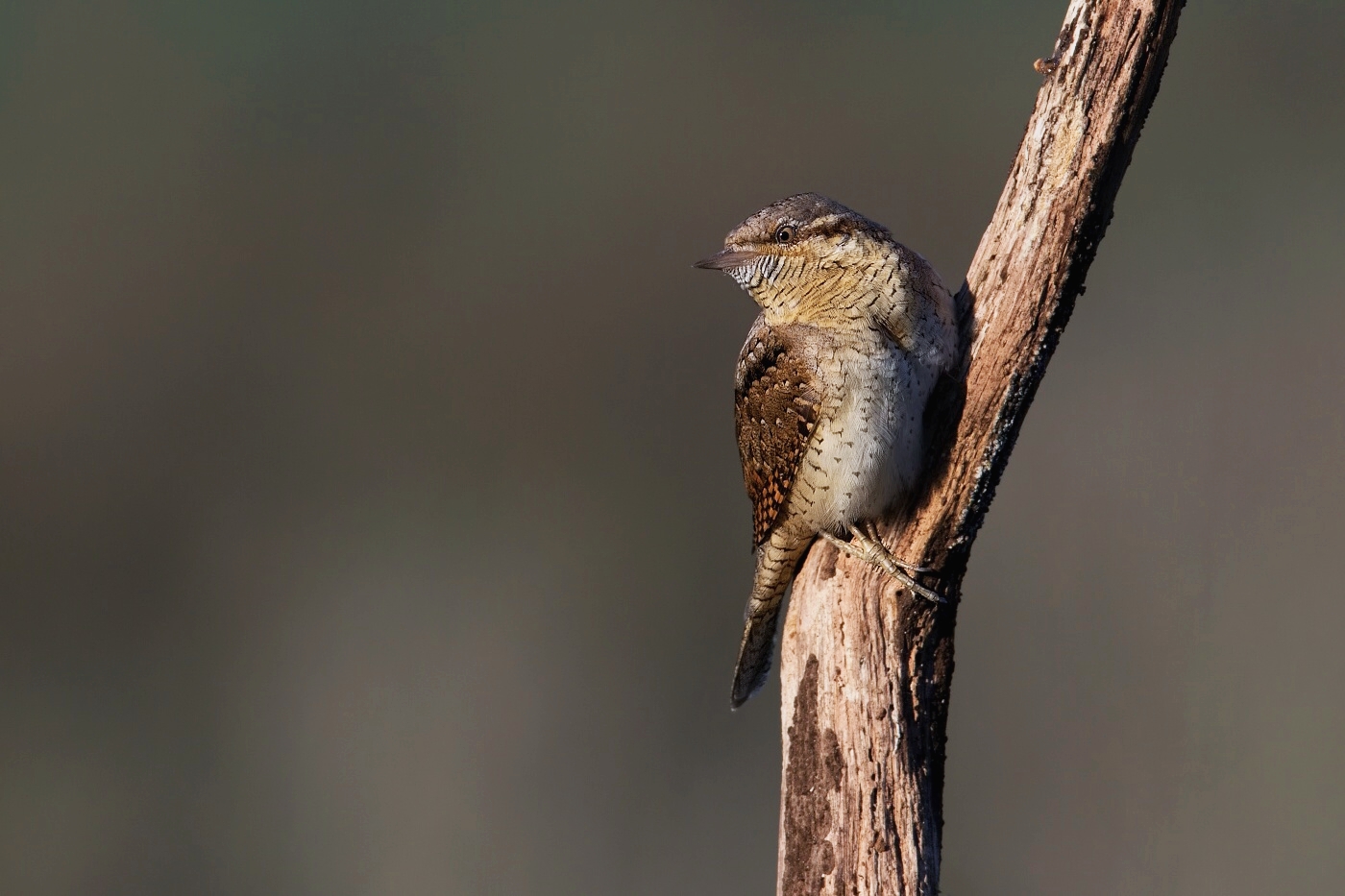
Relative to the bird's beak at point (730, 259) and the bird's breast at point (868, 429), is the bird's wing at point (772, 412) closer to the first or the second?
the bird's breast at point (868, 429)

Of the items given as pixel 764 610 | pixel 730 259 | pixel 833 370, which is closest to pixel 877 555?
pixel 833 370

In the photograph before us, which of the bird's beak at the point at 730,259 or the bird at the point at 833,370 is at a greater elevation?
the bird's beak at the point at 730,259

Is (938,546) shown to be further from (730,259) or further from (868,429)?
(730,259)

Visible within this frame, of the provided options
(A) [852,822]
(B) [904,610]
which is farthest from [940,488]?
(A) [852,822]

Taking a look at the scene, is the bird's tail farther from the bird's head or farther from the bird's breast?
the bird's head

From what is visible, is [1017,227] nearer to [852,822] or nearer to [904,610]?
[904,610]

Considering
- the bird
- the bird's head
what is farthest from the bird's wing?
the bird's head

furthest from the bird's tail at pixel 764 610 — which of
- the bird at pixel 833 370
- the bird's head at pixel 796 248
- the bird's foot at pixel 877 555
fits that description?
the bird's head at pixel 796 248
